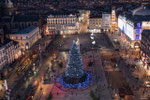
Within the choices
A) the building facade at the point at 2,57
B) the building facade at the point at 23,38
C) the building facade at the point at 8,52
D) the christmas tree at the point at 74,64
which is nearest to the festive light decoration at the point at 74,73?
the christmas tree at the point at 74,64

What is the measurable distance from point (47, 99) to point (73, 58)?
13.8m

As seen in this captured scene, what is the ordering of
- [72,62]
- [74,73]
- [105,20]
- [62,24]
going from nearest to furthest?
[72,62], [74,73], [62,24], [105,20]

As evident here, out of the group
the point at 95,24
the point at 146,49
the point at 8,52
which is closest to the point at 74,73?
the point at 8,52

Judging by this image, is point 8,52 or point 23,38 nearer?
point 8,52

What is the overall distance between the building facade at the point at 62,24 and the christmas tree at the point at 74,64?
76.9m

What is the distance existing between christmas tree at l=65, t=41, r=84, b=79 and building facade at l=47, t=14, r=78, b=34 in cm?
7695

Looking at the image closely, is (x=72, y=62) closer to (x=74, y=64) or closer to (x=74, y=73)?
(x=74, y=64)

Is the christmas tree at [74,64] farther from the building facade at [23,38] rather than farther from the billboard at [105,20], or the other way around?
the billboard at [105,20]

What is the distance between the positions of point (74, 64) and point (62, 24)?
79181 millimetres

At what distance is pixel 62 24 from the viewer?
129 metres

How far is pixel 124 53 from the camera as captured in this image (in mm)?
86375

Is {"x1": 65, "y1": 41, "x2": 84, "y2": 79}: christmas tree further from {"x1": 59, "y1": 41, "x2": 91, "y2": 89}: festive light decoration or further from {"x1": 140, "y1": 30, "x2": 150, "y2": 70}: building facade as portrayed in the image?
{"x1": 140, "y1": 30, "x2": 150, "y2": 70}: building facade

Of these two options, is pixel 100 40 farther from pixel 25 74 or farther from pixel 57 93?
pixel 57 93

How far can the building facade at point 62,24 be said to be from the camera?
12738cm
